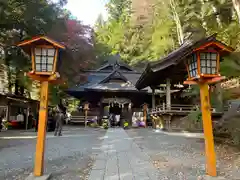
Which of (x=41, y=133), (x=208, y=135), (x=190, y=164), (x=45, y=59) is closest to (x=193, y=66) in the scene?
(x=208, y=135)

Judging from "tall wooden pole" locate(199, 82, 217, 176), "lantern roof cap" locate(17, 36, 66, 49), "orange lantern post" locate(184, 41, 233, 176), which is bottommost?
"tall wooden pole" locate(199, 82, 217, 176)

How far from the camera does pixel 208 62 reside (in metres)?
5.07

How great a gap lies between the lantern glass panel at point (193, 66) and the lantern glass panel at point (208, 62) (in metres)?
0.17

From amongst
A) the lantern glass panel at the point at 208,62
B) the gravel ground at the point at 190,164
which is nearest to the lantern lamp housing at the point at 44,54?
the lantern glass panel at the point at 208,62

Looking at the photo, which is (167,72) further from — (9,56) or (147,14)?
(147,14)

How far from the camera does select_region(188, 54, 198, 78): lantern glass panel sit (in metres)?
5.16

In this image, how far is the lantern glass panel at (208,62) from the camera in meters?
5.00

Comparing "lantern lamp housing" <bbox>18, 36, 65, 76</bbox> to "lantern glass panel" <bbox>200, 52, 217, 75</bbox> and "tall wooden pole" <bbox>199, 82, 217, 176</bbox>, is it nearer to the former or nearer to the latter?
"lantern glass panel" <bbox>200, 52, 217, 75</bbox>

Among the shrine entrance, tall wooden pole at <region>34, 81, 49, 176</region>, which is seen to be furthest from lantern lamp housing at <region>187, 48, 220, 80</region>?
the shrine entrance

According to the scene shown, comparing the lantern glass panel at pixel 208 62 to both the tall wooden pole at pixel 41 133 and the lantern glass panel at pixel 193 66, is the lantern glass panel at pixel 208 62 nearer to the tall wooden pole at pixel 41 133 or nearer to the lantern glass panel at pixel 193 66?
the lantern glass panel at pixel 193 66

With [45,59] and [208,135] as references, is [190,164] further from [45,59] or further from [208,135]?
[45,59]

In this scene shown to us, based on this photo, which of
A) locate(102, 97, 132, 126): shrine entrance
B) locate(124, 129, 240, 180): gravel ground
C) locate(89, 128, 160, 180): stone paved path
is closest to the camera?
locate(89, 128, 160, 180): stone paved path

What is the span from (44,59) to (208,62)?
11.6 feet

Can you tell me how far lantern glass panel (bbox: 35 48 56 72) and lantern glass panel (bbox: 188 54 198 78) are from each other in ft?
10.2
